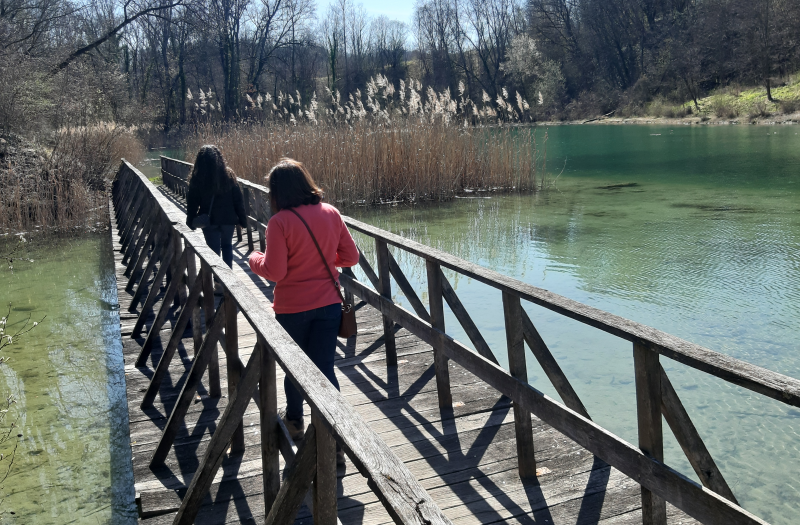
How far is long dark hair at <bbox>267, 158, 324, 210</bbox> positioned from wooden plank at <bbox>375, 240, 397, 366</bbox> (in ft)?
4.45

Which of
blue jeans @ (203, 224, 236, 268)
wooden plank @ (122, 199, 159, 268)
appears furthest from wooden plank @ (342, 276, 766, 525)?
wooden plank @ (122, 199, 159, 268)

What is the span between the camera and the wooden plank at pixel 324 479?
68.6 inches

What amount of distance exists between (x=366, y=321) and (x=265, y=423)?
3.67m

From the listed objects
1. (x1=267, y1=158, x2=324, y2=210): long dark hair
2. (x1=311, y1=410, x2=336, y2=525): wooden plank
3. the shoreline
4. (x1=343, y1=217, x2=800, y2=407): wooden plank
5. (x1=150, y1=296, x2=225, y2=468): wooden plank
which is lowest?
(x1=150, y1=296, x2=225, y2=468): wooden plank

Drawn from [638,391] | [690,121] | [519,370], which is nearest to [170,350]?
[519,370]

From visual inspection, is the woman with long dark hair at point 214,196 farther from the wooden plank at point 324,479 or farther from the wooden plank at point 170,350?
the wooden plank at point 324,479

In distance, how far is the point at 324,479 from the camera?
5.85 feet

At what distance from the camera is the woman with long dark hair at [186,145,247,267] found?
20.0 ft

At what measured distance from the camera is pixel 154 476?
134 inches

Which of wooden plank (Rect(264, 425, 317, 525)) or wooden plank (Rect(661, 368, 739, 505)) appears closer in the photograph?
wooden plank (Rect(264, 425, 317, 525))

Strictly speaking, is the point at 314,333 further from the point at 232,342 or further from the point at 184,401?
the point at 184,401

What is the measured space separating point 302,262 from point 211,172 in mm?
3189

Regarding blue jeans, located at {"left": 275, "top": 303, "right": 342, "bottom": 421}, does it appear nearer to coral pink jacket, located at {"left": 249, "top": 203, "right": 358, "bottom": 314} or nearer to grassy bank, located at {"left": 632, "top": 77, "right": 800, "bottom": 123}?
coral pink jacket, located at {"left": 249, "top": 203, "right": 358, "bottom": 314}

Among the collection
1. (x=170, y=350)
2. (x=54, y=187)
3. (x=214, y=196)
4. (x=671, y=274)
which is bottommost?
(x=671, y=274)
